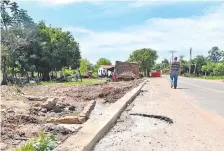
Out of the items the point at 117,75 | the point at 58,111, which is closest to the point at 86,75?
the point at 117,75

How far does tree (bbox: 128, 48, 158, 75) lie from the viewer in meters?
89.2

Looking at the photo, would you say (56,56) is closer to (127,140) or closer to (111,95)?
(111,95)

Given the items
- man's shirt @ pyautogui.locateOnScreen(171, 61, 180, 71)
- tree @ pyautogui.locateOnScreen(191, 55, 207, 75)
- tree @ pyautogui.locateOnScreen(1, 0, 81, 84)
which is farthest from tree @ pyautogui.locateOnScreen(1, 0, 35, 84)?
tree @ pyautogui.locateOnScreen(191, 55, 207, 75)

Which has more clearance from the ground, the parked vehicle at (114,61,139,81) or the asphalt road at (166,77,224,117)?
the parked vehicle at (114,61,139,81)

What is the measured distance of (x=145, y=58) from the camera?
89.0 metres

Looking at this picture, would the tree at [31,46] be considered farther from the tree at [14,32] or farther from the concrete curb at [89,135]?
the concrete curb at [89,135]

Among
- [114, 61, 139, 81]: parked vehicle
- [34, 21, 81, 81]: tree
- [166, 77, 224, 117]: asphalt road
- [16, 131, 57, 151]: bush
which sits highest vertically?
[34, 21, 81, 81]: tree

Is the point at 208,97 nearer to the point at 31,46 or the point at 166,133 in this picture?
the point at 166,133

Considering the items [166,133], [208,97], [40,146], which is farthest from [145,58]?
[40,146]

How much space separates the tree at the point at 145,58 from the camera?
89250mm

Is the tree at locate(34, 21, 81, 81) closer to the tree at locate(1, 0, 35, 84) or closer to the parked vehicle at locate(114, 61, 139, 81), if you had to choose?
the tree at locate(1, 0, 35, 84)

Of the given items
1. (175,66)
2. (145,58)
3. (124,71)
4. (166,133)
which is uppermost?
(145,58)

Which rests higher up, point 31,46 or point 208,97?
point 31,46

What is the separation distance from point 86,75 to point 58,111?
64.3 meters
